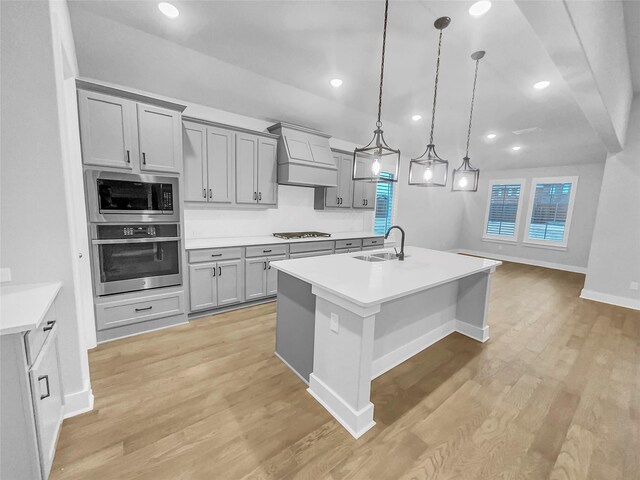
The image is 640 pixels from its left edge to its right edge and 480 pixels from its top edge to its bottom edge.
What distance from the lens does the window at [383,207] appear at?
611cm

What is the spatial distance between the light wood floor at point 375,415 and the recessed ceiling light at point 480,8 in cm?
307

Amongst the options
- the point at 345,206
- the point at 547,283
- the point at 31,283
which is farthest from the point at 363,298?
the point at 547,283

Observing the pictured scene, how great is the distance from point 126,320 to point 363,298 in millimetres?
2520

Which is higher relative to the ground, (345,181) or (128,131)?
(128,131)

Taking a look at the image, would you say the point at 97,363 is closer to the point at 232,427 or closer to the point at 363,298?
the point at 232,427

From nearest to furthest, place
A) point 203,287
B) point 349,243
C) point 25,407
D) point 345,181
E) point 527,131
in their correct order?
point 25,407 < point 203,287 < point 349,243 < point 345,181 < point 527,131

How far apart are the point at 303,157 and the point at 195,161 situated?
1.48 metres

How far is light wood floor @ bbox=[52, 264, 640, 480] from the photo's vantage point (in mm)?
1483

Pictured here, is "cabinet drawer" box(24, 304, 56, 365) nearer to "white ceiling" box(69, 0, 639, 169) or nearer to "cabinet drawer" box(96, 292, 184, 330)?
"cabinet drawer" box(96, 292, 184, 330)

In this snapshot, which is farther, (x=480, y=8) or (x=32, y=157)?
(x=480, y=8)

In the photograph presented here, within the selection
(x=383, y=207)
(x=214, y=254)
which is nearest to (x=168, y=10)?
(x=214, y=254)

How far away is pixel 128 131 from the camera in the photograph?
2.54 m

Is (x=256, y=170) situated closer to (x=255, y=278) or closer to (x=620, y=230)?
(x=255, y=278)

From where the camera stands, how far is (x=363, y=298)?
156 centimetres
